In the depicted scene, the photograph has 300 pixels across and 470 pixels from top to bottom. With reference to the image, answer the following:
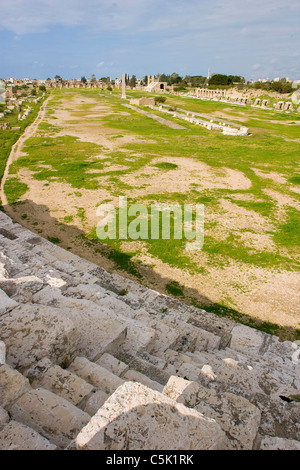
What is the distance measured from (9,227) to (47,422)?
828 cm

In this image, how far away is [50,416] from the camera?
2764 mm

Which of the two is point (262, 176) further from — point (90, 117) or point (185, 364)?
point (90, 117)

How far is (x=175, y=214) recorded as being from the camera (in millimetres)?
11875

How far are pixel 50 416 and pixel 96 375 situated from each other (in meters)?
0.80

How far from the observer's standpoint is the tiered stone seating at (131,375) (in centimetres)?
251

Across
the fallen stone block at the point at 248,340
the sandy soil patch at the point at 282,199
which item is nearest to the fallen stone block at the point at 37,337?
the fallen stone block at the point at 248,340

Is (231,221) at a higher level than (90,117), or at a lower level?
lower

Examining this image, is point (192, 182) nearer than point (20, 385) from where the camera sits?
No

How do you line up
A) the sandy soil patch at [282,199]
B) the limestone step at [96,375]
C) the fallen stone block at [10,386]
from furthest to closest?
the sandy soil patch at [282,199], the limestone step at [96,375], the fallen stone block at [10,386]

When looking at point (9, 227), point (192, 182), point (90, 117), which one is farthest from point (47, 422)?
point (90, 117)

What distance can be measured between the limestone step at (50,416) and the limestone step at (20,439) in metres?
0.27

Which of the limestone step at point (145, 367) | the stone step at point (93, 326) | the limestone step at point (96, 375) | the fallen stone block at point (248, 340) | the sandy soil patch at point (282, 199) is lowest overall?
A: the fallen stone block at point (248, 340)

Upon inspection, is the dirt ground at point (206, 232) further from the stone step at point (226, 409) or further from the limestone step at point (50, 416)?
the limestone step at point (50, 416)

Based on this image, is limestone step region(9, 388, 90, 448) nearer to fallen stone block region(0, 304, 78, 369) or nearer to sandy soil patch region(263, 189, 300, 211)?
fallen stone block region(0, 304, 78, 369)
